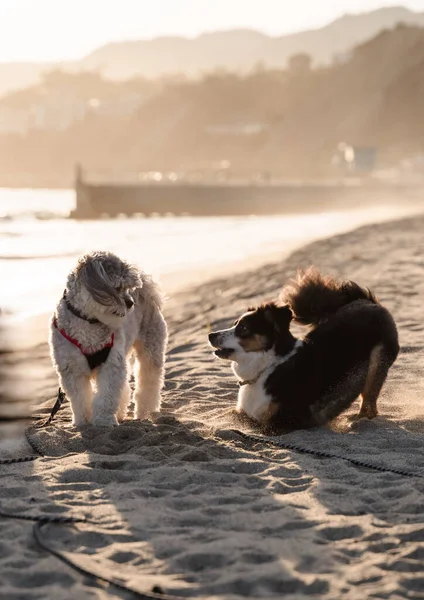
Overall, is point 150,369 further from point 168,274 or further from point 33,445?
point 168,274

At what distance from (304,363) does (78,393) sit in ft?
5.09

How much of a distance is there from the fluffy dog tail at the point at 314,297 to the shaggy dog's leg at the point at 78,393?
1596 millimetres

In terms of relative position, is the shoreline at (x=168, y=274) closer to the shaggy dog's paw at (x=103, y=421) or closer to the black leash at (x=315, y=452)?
the shaggy dog's paw at (x=103, y=421)

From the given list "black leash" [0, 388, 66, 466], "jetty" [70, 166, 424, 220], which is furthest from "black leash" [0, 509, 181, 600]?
"jetty" [70, 166, 424, 220]

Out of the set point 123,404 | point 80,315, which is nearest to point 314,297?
point 123,404

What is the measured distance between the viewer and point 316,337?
6.16 metres

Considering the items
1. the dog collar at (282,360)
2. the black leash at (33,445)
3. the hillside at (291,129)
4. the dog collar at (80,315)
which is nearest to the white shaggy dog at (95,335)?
the dog collar at (80,315)

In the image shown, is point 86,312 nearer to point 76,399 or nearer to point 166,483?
point 76,399

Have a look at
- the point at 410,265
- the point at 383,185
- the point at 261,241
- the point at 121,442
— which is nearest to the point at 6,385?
the point at 121,442

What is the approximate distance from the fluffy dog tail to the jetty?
6147 centimetres

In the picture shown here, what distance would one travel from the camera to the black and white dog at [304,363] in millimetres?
5996

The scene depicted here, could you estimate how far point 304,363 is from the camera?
6.00m

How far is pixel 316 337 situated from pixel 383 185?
6760 centimetres

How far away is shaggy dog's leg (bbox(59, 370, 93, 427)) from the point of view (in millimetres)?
5984
